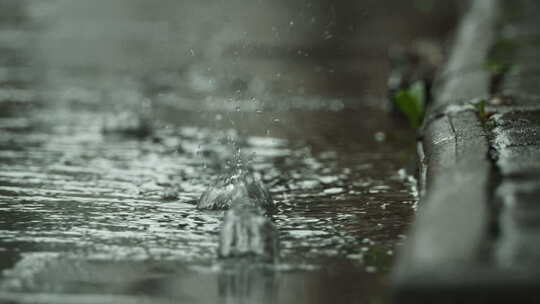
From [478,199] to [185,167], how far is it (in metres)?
2.26

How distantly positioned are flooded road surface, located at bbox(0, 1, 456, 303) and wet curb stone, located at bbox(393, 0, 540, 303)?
26 centimetres

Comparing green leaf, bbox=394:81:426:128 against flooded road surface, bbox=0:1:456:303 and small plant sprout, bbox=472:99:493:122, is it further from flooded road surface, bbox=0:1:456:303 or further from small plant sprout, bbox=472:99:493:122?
small plant sprout, bbox=472:99:493:122

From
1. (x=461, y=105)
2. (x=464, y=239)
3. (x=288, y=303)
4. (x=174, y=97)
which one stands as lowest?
(x=288, y=303)

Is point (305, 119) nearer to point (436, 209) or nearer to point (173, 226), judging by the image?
point (173, 226)

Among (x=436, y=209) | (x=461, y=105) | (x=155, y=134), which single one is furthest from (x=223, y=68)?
(x=436, y=209)

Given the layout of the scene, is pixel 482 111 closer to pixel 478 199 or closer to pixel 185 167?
pixel 185 167

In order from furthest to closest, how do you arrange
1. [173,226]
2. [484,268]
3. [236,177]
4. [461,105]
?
[461,105]
[236,177]
[173,226]
[484,268]

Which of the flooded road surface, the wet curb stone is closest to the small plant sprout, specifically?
the wet curb stone

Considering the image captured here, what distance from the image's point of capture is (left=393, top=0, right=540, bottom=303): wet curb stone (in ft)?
6.59

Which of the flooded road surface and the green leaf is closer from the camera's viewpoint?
the flooded road surface

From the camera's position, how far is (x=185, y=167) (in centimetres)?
456

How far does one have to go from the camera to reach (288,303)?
7.95ft

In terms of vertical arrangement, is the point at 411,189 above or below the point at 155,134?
below

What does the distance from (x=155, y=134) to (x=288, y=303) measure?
3253mm
